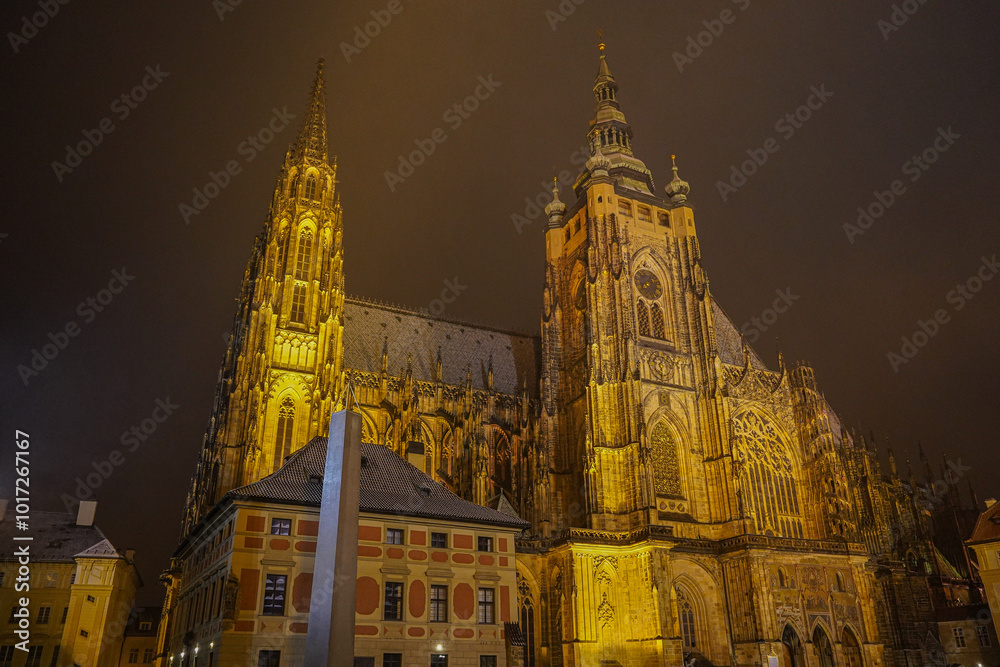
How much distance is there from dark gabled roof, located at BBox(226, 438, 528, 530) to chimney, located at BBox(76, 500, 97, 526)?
83.7ft

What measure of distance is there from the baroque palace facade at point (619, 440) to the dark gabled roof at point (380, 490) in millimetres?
7051

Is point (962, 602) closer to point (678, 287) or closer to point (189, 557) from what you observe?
point (678, 287)

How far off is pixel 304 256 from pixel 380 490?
72.9 feet

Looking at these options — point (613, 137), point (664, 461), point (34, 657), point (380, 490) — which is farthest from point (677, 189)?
point (34, 657)

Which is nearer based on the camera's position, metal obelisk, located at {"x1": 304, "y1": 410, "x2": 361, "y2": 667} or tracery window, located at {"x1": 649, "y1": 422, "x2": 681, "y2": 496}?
metal obelisk, located at {"x1": 304, "y1": 410, "x2": 361, "y2": 667}

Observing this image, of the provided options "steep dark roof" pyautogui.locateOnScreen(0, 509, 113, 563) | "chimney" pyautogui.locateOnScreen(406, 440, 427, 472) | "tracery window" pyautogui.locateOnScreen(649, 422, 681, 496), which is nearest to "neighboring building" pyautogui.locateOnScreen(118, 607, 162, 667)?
"steep dark roof" pyautogui.locateOnScreen(0, 509, 113, 563)

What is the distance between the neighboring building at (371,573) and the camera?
74.1 ft

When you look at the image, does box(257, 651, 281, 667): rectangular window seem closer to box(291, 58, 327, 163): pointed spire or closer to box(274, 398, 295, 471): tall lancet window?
box(274, 398, 295, 471): tall lancet window

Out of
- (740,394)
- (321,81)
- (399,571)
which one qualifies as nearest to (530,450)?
(740,394)

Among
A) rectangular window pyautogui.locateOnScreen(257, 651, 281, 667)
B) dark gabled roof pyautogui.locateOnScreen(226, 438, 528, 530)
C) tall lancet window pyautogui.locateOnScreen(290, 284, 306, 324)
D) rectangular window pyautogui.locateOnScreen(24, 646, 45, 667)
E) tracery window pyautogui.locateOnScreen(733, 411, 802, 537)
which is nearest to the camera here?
rectangular window pyautogui.locateOnScreen(257, 651, 281, 667)

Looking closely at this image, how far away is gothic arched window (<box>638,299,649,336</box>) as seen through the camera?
1800 inches

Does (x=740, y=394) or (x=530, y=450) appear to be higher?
(x=740, y=394)

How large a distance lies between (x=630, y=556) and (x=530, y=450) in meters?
9.29

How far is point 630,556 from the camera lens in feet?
124
